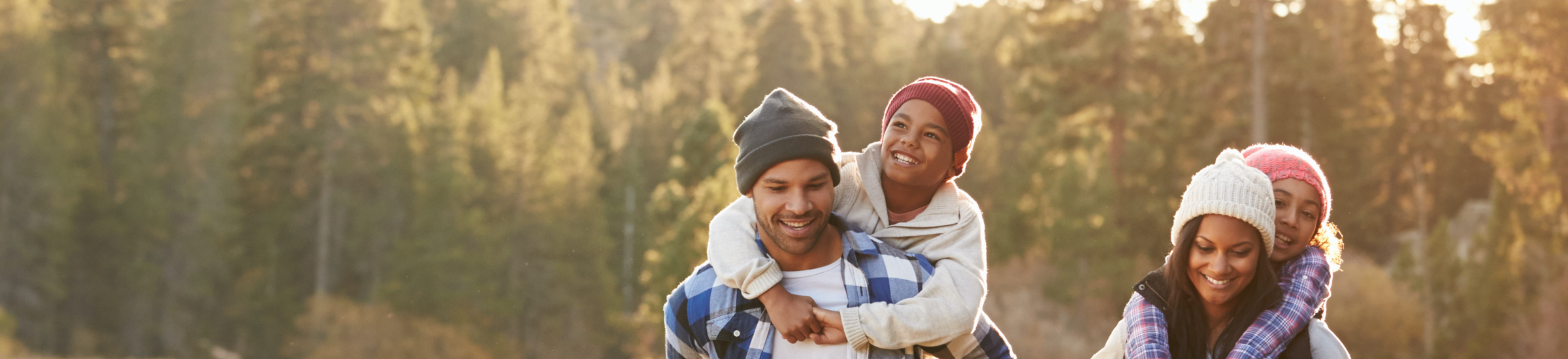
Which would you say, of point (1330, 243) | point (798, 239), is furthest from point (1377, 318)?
point (798, 239)

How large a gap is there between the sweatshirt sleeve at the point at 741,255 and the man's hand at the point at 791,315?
32 millimetres

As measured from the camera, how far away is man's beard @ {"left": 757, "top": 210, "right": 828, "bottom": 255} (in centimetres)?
292

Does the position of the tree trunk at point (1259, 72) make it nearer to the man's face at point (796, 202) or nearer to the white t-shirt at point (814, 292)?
the white t-shirt at point (814, 292)

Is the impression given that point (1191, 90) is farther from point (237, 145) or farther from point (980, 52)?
point (237, 145)

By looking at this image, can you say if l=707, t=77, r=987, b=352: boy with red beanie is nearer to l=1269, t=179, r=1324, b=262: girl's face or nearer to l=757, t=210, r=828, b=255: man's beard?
l=757, t=210, r=828, b=255: man's beard

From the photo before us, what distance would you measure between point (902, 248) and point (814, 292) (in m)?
0.28

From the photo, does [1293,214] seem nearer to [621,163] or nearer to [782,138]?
[782,138]

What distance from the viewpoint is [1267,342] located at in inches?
110

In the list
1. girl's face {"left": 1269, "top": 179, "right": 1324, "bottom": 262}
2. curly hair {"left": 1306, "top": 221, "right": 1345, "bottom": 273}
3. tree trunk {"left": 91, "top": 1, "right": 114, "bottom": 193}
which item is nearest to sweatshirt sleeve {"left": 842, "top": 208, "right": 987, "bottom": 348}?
girl's face {"left": 1269, "top": 179, "right": 1324, "bottom": 262}

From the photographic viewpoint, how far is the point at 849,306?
9.72ft

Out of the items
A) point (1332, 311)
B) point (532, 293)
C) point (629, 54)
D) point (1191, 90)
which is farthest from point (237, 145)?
point (1332, 311)

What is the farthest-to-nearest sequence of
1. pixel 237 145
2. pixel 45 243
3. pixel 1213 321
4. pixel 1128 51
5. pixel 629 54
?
pixel 629 54 → pixel 237 145 → pixel 45 243 → pixel 1128 51 → pixel 1213 321

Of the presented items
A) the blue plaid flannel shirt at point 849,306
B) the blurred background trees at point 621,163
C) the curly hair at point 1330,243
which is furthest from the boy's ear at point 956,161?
the blurred background trees at point 621,163

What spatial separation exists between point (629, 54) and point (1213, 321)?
5620 centimetres
